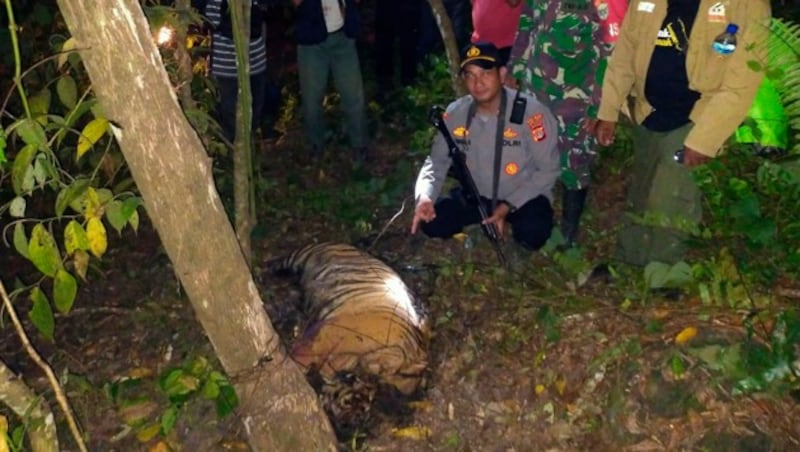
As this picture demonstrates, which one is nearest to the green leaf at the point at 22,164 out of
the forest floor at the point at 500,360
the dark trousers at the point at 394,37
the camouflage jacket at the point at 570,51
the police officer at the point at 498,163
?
the forest floor at the point at 500,360

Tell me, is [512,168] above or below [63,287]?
below

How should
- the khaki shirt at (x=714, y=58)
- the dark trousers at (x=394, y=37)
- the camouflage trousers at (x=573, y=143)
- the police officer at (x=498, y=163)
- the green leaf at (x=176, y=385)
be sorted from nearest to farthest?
the green leaf at (x=176, y=385)
the khaki shirt at (x=714, y=58)
the police officer at (x=498, y=163)
the camouflage trousers at (x=573, y=143)
the dark trousers at (x=394, y=37)

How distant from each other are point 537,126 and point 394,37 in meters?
3.35

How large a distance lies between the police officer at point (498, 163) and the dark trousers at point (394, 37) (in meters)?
2.93

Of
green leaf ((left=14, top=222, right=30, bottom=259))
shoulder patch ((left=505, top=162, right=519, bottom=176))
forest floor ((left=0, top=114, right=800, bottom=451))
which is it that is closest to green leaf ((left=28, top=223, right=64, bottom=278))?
green leaf ((left=14, top=222, right=30, bottom=259))

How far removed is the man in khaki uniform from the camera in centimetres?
311

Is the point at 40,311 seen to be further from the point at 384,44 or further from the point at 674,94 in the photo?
the point at 384,44

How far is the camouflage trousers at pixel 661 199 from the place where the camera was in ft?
11.6

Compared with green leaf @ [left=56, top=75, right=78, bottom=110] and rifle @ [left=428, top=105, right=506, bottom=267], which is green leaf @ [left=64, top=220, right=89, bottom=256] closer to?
green leaf @ [left=56, top=75, right=78, bottom=110]

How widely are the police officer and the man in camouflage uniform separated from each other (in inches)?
8.4

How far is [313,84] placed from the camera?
5.93 meters

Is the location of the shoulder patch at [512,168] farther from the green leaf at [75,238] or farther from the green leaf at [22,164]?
the green leaf at [22,164]

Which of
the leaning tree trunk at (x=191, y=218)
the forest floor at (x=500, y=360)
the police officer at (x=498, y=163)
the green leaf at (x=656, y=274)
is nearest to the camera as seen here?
the leaning tree trunk at (x=191, y=218)

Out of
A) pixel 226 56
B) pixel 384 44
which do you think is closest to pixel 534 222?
pixel 226 56
